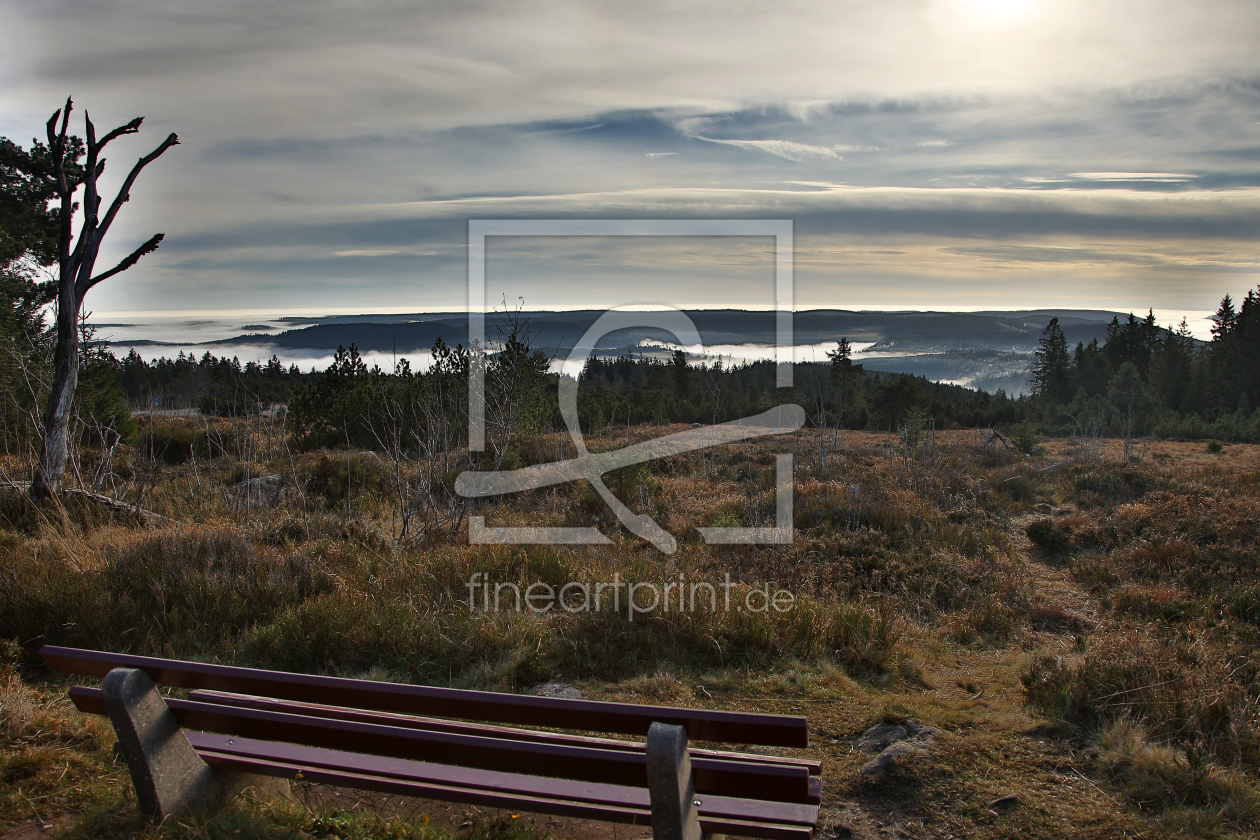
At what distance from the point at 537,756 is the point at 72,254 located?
11.0 metres

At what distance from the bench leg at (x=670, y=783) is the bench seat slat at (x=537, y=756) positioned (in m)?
0.10

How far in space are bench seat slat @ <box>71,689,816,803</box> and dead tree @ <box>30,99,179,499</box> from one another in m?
9.01

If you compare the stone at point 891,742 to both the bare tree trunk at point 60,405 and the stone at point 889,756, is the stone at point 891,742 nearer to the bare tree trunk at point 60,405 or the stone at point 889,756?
the stone at point 889,756

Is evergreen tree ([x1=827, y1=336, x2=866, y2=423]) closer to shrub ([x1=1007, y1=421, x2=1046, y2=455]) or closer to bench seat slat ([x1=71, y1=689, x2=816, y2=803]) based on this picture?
shrub ([x1=1007, y1=421, x2=1046, y2=455])

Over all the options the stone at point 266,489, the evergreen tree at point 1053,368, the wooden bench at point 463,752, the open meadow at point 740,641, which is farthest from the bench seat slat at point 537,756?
the evergreen tree at point 1053,368

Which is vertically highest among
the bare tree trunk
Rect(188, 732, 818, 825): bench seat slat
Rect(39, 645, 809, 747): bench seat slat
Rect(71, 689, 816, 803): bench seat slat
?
the bare tree trunk

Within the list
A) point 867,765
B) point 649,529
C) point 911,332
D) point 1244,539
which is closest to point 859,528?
point 649,529

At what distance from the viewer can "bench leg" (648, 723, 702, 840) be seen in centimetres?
212

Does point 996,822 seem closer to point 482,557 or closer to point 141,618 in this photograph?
point 482,557

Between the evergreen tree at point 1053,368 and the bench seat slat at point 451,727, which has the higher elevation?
the evergreen tree at point 1053,368

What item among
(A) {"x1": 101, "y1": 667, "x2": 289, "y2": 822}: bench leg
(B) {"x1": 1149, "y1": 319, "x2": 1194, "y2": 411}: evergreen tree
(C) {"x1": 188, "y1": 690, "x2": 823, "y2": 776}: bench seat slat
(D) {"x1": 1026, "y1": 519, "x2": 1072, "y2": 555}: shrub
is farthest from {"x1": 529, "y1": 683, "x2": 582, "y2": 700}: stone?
(B) {"x1": 1149, "y1": 319, "x2": 1194, "y2": 411}: evergreen tree

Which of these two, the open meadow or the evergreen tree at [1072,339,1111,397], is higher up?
the evergreen tree at [1072,339,1111,397]

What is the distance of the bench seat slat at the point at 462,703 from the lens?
233 centimetres

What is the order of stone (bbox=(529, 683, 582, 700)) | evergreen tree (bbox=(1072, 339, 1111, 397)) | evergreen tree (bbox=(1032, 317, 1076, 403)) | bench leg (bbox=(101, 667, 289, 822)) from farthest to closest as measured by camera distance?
evergreen tree (bbox=(1032, 317, 1076, 403))
evergreen tree (bbox=(1072, 339, 1111, 397))
stone (bbox=(529, 683, 582, 700))
bench leg (bbox=(101, 667, 289, 822))
